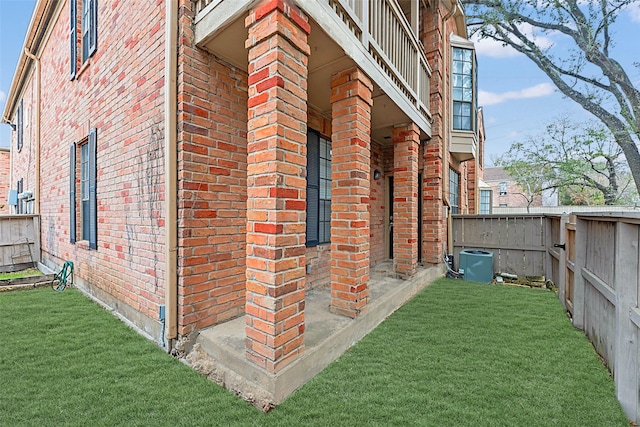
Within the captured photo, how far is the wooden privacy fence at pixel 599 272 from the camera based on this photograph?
80.7 inches

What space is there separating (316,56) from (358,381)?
296cm

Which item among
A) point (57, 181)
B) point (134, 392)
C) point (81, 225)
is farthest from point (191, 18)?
point (57, 181)

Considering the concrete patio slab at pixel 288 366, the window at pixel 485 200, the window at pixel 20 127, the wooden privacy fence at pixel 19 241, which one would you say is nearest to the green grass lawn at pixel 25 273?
the wooden privacy fence at pixel 19 241

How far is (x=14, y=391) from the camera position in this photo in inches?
83.4

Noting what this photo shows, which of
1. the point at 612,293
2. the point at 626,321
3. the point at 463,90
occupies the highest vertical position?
the point at 463,90

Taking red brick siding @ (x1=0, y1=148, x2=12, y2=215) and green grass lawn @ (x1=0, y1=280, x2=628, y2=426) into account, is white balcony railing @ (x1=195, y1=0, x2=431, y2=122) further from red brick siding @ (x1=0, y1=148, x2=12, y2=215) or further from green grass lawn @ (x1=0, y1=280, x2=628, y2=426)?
red brick siding @ (x1=0, y1=148, x2=12, y2=215)

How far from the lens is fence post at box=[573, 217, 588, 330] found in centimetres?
339

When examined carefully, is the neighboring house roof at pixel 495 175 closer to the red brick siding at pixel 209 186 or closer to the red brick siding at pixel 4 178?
the red brick siding at pixel 209 186

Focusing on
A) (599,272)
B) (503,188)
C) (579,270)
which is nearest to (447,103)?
(579,270)

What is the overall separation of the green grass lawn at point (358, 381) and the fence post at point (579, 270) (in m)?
0.16

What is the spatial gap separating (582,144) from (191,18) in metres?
15.1

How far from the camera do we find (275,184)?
2.05 m

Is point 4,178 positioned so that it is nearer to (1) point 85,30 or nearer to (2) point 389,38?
(1) point 85,30

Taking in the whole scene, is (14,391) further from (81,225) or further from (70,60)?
(70,60)
